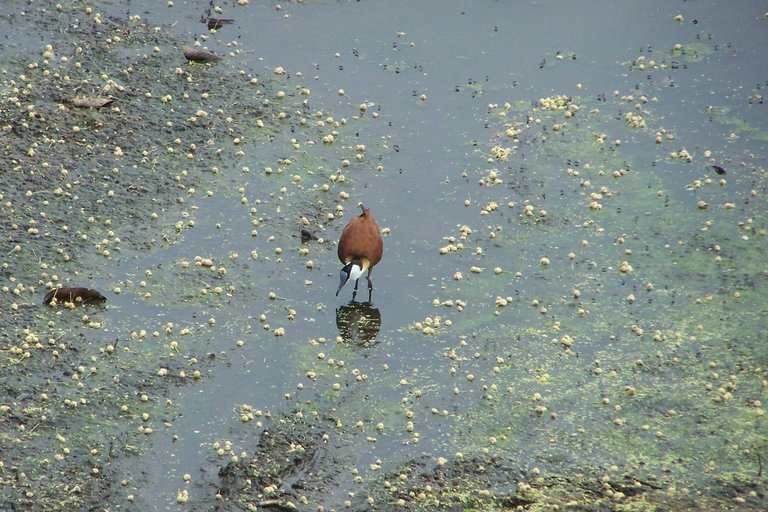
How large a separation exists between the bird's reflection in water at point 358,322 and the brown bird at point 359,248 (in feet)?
0.89

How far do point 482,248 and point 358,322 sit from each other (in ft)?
8.76

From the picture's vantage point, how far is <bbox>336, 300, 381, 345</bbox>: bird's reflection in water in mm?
14250

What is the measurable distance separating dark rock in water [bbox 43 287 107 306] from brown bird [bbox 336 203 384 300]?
131 inches

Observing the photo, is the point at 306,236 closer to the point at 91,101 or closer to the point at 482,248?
the point at 482,248

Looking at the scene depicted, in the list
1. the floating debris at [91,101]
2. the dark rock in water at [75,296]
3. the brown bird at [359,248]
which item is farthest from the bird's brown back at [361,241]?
the floating debris at [91,101]

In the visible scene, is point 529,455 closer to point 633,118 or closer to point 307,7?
point 633,118

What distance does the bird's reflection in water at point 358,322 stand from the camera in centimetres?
1425

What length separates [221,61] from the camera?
19984mm

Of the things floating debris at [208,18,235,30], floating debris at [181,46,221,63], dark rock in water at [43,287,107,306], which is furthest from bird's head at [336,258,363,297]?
floating debris at [208,18,235,30]

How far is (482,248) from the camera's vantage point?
52.9 ft

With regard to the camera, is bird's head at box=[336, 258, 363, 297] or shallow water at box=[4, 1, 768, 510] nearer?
shallow water at box=[4, 1, 768, 510]

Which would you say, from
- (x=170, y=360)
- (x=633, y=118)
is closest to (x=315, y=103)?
(x=633, y=118)

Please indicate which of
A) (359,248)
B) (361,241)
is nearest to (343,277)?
(359,248)

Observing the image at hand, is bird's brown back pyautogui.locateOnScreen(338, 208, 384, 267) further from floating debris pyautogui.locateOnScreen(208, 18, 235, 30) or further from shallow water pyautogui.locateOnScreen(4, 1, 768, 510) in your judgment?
floating debris pyautogui.locateOnScreen(208, 18, 235, 30)
